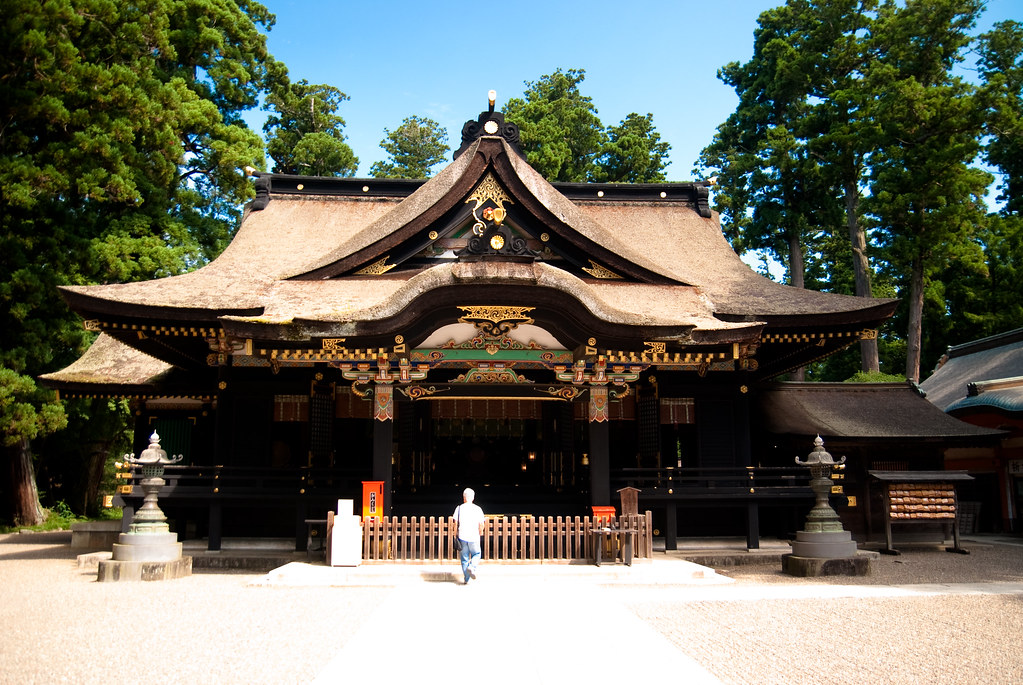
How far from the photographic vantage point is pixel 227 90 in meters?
28.8

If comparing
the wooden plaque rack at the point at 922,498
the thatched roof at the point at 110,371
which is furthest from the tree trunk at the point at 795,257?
the thatched roof at the point at 110,371

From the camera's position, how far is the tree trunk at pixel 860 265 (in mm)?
29859

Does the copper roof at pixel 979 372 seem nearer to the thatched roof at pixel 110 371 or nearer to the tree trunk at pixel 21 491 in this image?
the thatched roof at pixel 110 371

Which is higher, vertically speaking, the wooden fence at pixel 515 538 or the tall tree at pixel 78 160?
the tall tree at pixel 78 160

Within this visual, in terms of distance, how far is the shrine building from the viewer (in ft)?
40.9

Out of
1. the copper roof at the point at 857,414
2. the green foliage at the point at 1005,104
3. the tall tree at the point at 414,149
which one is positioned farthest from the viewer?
the tall tree at the point at 414,149

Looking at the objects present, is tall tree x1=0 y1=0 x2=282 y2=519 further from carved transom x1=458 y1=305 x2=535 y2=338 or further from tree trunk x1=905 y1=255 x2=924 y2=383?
tree trunk x1=905 y1=255 x2=924 y2=383

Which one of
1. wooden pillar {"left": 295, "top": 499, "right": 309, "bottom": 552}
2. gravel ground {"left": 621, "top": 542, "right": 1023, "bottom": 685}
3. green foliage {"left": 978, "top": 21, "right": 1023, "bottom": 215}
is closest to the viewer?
gravel ground {"left": 621, "top": 542, "right": 1023, "bottom": 685}

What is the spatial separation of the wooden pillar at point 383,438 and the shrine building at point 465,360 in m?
0.03

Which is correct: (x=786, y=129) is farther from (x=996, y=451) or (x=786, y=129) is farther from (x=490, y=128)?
(x=490, y=128)

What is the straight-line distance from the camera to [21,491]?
69.0 feet

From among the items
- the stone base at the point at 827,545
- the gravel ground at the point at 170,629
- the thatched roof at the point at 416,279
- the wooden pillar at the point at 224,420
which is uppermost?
the thatched roof at the point at 416,279

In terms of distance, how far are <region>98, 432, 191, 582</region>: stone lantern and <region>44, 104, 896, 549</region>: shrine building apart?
6.67 ft

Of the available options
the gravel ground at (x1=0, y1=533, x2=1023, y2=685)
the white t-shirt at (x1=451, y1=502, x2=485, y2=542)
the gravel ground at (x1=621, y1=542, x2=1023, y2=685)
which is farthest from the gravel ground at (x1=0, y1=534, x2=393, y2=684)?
the gravel ground at (x1=621, y1=542, x2=1023, y2=685)
